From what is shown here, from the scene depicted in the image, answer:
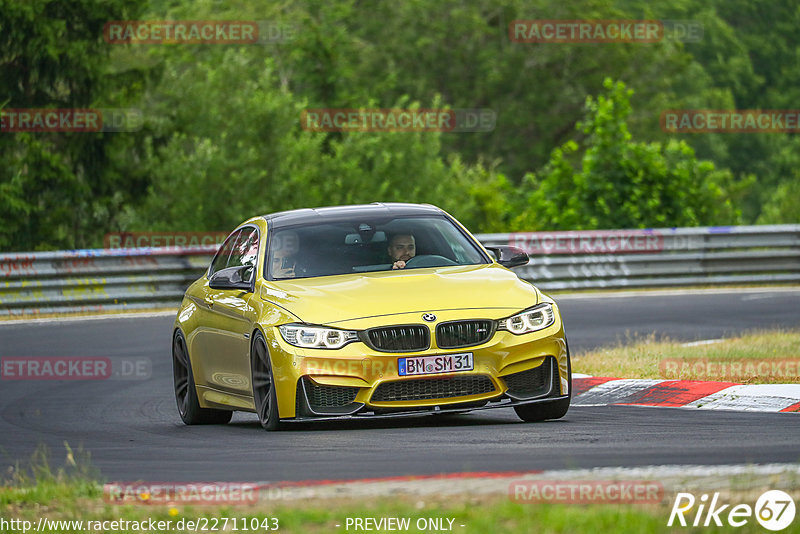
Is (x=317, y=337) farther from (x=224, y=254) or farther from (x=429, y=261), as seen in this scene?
(x=224, y=254)

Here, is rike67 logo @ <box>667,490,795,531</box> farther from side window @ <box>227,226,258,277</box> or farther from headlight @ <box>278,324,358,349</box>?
side window @ <box>227,226,258,277</box>

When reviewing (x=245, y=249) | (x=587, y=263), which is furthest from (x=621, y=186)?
(x=245, y=249)

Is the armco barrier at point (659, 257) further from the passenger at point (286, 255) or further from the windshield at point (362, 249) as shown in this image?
the passenger at point (286, 255)

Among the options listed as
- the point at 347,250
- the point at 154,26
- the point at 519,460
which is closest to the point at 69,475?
the point at 519,460

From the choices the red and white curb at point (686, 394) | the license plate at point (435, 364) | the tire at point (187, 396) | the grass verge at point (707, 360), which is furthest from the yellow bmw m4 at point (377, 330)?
the grass verge at point (707, 360)

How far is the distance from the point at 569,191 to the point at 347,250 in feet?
73.4

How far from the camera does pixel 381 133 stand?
1983 inches

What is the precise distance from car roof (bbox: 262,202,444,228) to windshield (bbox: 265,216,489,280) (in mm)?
81

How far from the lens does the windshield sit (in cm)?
1050

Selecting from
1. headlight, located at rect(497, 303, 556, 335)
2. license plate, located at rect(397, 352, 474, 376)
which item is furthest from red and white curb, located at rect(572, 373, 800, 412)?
license plate, located at rect(397, 352, 474, 376)

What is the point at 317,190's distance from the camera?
47.3 metres

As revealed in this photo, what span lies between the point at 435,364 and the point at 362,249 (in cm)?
158

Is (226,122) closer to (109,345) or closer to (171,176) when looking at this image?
(171,176)

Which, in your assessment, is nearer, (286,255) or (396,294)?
(396,294)
